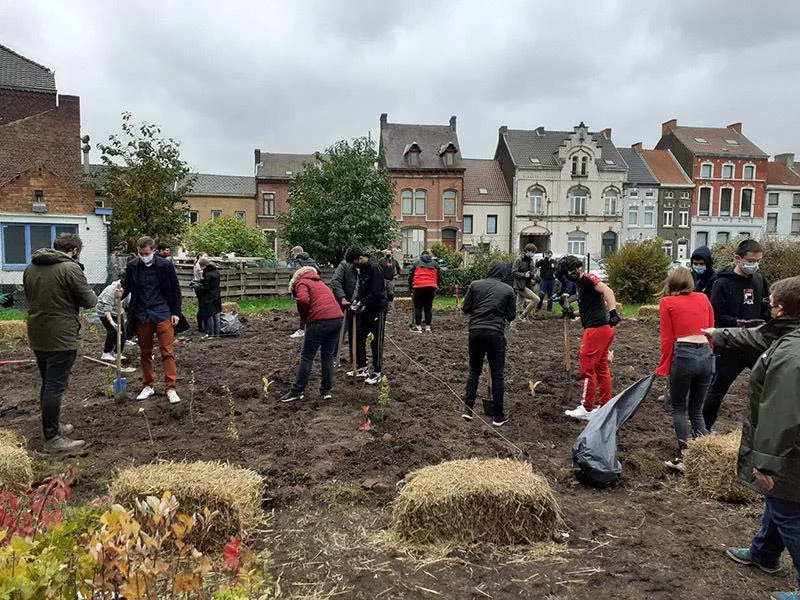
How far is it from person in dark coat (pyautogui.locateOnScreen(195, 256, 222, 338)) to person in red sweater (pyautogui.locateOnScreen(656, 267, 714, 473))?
28.6ft

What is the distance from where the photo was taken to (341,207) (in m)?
26.1

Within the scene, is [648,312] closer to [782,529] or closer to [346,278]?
[346,278]

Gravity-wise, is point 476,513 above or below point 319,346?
below

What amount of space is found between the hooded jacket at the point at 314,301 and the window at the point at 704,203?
153 ft

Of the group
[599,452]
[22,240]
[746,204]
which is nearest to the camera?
[599,452]

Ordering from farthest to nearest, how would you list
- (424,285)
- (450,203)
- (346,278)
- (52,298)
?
1. (450,203)
2. (424,285)
3. (346,278)
4. (52,298)

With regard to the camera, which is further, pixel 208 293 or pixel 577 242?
pixel 577 242

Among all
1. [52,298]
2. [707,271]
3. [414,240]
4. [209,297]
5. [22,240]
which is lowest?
[209,297]

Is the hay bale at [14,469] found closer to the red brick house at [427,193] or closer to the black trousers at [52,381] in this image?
Answer: the black trousers at [52,381]

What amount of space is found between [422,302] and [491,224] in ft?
103

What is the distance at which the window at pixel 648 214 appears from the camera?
148ft

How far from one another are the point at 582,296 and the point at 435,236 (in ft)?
120

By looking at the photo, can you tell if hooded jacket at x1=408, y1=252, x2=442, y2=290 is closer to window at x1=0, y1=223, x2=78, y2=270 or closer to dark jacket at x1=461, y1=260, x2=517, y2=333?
dark jacket at x1=461, y1=260, x2=517, y2=333

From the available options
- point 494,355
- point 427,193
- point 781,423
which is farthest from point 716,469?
point 427,193
